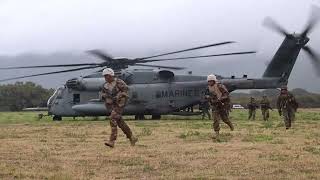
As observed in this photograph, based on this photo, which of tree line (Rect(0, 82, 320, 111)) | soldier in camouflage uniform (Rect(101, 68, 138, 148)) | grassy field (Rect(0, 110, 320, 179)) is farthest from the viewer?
tree line (Rect(0, 82, 320, 111))

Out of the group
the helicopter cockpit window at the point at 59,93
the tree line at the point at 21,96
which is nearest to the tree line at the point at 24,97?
the tree line at the point at 21,96

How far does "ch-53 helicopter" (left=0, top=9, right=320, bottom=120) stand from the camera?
120 ft

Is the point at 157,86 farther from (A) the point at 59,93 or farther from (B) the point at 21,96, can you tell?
(B) the point at 21,96

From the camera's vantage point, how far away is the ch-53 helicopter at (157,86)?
36.4m

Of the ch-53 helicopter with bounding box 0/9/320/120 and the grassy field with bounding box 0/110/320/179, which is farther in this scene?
the ch-53 helicopter with bounding box 0/9/320/120

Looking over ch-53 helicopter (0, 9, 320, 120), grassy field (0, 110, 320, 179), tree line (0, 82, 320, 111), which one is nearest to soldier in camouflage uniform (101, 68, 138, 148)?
grassy field (0, 110, 320, 179)

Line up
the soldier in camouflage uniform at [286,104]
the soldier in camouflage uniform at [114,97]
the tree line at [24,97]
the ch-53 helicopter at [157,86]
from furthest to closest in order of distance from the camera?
the tree line at [24,97], the ch-53 helicopter at [157,86], the soldier in camouflage uniform at [286,104], the soldier in camouflage uniform at [114,97]

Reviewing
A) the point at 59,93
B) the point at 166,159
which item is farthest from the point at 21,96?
the point at 166,159

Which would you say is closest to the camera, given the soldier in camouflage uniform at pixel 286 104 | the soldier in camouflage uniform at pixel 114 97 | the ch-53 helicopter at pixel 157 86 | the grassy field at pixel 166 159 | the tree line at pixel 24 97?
the grassy field at pixel 166 159

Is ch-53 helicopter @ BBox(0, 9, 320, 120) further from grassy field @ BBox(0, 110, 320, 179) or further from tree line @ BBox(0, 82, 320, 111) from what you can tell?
tree line @ BBox(0, 82, 320, 111)

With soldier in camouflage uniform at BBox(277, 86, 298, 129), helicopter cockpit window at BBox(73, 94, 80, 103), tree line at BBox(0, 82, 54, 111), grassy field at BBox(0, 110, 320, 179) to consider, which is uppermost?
grassy field at BBox(0, 110, 320, 179)

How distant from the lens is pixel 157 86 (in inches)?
1454

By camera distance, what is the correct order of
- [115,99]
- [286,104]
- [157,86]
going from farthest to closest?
[157,86] < [286,104] < [115,99]

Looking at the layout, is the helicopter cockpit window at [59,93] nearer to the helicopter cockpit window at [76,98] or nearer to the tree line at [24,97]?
the helicopter cockpit window at [76,98]
